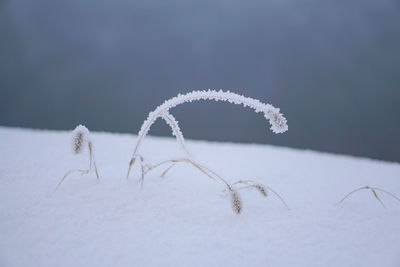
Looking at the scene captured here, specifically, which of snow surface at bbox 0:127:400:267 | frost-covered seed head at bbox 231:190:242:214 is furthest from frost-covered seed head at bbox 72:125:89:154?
frost-covered seed head at bbox 231:190:242:214

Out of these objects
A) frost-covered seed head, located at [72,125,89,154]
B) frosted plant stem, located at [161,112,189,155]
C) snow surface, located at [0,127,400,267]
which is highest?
frosted plant stem, located at [161,112,189,155]

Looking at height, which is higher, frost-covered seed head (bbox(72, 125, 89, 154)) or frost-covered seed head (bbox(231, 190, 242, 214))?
frost-covered seed head (bbox(72, 125, 89, 154))

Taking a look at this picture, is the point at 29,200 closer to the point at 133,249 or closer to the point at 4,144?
the point at 133,249

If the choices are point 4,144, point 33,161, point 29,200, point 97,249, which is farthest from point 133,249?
point 4,144

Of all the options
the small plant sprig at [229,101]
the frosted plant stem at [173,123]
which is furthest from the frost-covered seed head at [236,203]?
the frosted plant stem at [173,123]

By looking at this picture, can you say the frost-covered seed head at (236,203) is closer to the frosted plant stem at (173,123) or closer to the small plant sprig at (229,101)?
the small plant sprig at (229,101)

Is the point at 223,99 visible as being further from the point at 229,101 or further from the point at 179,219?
the point at 179,219

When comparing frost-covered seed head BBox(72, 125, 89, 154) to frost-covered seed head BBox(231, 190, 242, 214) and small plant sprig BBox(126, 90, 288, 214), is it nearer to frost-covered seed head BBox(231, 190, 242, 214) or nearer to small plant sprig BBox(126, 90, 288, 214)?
small plant sprig BBox(126, 90, 288, 214)
